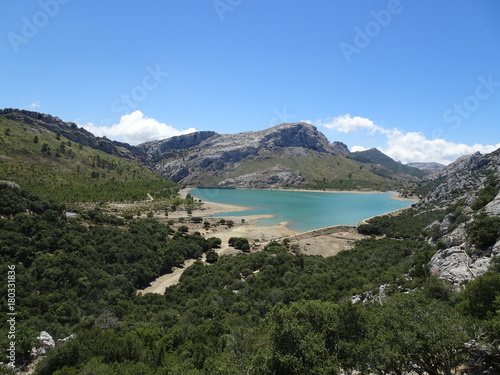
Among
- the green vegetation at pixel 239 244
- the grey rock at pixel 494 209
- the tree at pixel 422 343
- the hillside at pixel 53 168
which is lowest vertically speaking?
the green vegetation at pixel 239 244

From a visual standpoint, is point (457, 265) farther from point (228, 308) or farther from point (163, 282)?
point (163, 282)

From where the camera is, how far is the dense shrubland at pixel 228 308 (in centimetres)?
1241

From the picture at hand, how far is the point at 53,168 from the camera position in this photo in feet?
409

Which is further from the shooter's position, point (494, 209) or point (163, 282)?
point (163, 282)

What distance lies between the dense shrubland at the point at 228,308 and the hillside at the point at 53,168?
44.3 meters

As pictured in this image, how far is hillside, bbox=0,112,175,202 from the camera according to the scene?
9788 centimetres

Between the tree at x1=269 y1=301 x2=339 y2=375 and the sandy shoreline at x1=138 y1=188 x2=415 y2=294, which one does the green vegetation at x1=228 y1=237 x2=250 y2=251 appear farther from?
the tree at x1=269 y1=301 x2=339 y2=375

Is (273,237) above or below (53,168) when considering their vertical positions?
below

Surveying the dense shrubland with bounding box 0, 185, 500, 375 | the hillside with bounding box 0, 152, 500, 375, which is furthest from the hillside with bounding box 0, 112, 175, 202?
the hillside with bounding box 0, 152, 500, 375

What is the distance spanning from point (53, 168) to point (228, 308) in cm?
12996

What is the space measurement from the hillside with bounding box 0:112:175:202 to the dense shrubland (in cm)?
4425

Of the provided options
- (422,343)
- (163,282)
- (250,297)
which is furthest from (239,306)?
(422,343)

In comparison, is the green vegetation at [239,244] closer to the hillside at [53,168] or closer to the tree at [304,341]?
the tree at [304,341]

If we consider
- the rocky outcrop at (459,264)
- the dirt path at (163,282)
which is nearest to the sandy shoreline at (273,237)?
the dirt path at (163,282)
